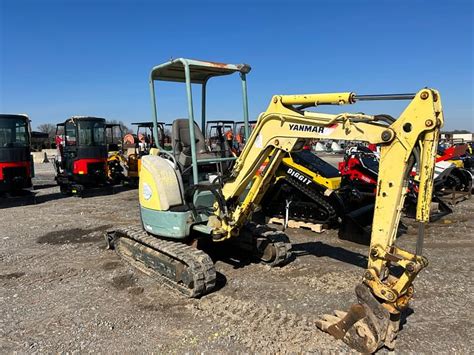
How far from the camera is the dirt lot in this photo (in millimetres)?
3881

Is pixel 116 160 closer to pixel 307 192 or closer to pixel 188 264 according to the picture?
pixel 307 192

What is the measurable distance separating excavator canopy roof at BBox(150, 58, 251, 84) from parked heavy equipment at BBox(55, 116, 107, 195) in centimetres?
916

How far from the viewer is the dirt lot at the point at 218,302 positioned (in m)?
3.88

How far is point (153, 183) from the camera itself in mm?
5453

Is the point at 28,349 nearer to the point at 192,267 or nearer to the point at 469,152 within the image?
the point at 192,267

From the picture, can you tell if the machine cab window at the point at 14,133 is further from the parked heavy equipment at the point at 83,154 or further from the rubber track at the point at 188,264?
the rubber track at the point at 188,264

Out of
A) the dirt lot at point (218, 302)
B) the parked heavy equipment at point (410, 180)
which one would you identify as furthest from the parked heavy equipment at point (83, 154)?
the parked heavy equipment at point (410, 180)

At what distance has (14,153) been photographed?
12.6m

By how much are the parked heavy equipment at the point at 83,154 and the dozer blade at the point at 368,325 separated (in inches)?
478

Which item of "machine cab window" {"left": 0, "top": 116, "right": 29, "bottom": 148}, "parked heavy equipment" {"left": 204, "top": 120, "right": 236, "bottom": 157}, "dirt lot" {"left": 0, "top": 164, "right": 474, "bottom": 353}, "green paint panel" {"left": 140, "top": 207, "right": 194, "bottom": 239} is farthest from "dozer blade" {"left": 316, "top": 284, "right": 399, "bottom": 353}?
"machine cab window" {"left": 0, "top": 116, "right": 29, "bottom": 148}

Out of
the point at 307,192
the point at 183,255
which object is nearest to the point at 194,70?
the point at 183,255

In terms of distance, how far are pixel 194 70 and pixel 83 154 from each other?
9.89 m

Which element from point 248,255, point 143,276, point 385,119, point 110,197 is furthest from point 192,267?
point 110,197

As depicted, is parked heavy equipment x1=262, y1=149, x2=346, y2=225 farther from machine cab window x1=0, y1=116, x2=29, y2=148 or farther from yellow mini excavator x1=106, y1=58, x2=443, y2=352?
machine cab window x1=0, y1=116, x2=29, y2=148
